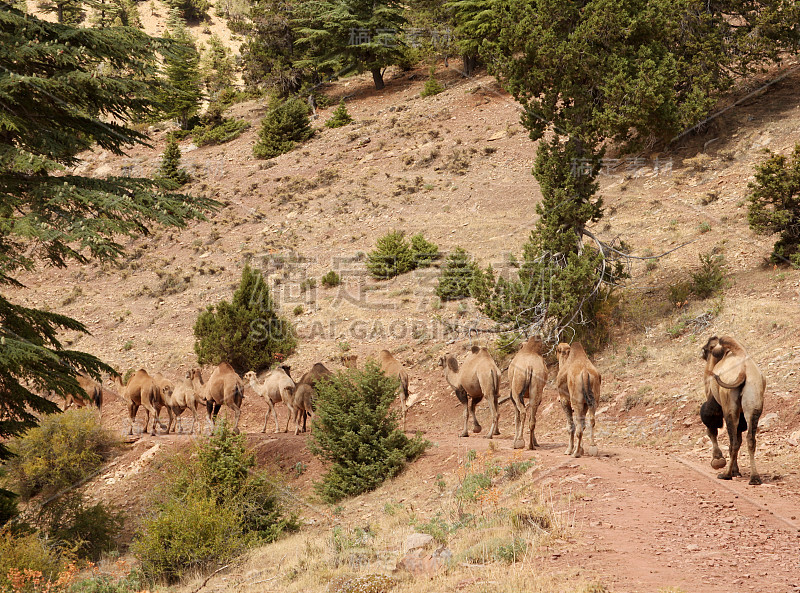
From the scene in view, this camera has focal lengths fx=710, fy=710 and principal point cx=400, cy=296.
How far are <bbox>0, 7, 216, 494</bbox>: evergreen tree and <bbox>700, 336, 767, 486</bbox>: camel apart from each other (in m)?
8.09

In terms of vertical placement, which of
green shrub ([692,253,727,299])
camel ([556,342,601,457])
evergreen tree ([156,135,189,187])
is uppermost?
evergreen tree ([156,135,189,187])

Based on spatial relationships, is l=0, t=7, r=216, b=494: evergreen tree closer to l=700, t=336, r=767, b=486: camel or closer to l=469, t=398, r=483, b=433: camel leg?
l=469, t=398, r=483, b=433: camel leg

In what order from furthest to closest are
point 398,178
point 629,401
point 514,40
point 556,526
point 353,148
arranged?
point 353,148 < point 398,178 < point 514,40 < point 629,401 < point 556,526

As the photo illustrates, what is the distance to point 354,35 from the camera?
48.3 m

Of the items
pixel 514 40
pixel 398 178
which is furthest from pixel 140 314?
pixel 514 40

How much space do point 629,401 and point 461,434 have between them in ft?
11.9

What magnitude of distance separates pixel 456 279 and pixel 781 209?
961cm

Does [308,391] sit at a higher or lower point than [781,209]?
lower

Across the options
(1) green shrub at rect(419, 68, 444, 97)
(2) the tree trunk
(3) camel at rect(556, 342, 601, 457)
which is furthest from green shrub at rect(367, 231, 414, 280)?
(2) the tree trunk

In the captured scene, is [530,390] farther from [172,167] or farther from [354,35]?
[354,35]

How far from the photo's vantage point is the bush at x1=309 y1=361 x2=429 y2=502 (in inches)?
527

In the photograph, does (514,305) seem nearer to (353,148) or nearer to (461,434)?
(461,434)

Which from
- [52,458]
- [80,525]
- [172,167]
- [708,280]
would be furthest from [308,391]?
[172,167]

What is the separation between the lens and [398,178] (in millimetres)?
36156
